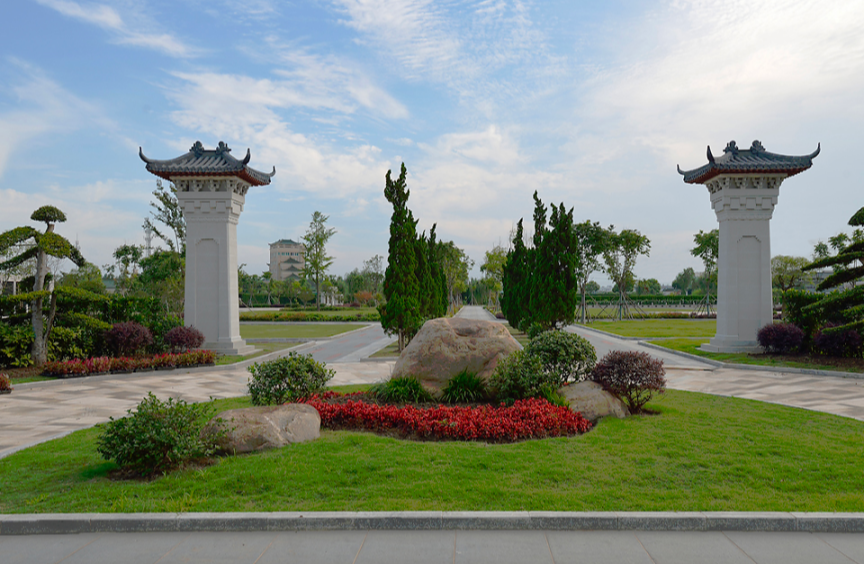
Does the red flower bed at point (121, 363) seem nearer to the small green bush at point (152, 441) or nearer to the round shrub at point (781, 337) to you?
the small green bush at point (152, 441)

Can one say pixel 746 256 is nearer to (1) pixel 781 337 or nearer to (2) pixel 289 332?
(1) pixel 781 337

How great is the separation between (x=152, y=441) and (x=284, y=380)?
2674mm

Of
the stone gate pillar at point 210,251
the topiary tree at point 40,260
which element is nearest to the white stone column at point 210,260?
the stone gate pillar at point 210,251

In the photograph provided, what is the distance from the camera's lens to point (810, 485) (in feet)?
15.3

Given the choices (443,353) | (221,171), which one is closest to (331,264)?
(221,171)

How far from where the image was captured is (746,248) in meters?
15.9

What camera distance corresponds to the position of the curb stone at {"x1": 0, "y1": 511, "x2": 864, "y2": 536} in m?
4.01

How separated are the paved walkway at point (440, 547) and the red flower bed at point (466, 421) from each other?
2195 mm

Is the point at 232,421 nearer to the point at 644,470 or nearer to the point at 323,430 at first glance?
the point at 323,430

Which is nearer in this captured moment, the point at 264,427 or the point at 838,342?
the point at 264,427

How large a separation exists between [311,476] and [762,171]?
54.1 feet

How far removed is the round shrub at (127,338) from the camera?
1356 centimetres

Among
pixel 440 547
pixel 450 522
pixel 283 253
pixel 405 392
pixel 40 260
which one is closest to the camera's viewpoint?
pixel 440 547

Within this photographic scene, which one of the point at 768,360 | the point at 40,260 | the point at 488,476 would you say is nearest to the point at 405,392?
the point at 488,476
